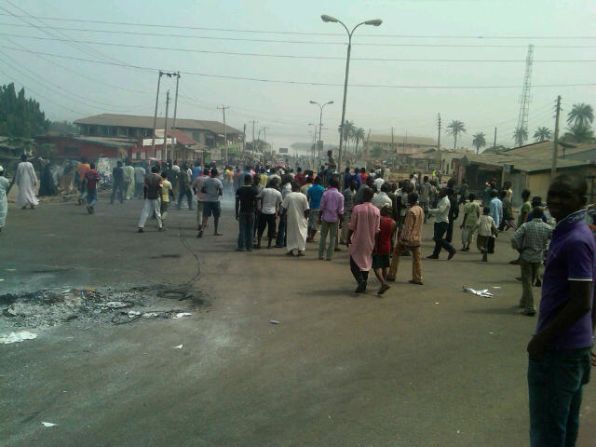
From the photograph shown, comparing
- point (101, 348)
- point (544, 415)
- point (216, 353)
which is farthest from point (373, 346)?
point (544, 415)

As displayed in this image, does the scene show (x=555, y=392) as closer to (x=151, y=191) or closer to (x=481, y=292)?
(x=481, y=292)

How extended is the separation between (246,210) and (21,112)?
60.3m

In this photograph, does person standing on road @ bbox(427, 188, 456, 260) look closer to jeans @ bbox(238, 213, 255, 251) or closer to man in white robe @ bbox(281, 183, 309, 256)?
man in white robe @ bbox(281, 183, 309, 256)

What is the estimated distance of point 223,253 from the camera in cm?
1343

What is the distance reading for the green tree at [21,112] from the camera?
59.8 meters

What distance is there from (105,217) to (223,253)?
291 inches

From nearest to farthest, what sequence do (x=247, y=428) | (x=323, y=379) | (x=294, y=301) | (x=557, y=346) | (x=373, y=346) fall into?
(x=557, y=346) → (x=247, y=428) → (x=323, y=379) → (x=373, y=346) → (x=294, y=301)

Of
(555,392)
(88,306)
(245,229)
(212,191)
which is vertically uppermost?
(212,191)

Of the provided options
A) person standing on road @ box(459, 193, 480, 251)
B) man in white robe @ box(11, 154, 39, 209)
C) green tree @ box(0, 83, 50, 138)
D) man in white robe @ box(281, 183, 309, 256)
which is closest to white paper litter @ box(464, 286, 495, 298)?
man in white robe @ box(281, 183, 309, 256)

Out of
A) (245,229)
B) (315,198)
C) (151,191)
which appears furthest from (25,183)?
(315,198)

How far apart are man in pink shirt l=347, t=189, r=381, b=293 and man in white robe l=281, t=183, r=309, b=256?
3.78 meters

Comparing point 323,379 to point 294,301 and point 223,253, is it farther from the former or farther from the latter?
point 223,253

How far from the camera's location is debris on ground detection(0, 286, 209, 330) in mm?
7570

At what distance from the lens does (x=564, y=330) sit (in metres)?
3.37
